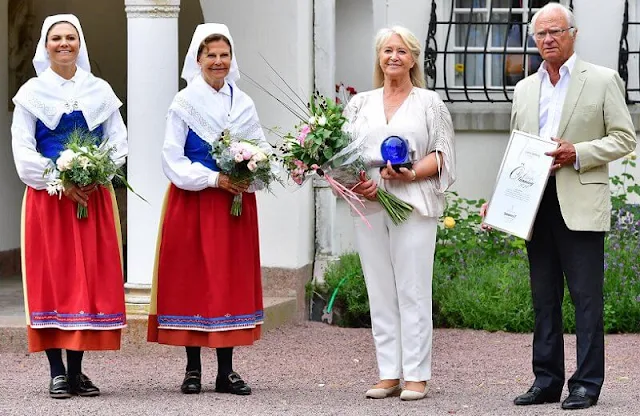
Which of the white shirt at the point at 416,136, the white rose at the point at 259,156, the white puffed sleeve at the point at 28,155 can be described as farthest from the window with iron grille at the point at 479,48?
the white puffed sleeve at the point at 28,155

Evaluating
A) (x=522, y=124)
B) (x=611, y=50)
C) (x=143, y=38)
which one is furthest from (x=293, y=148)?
(x=611, y=50)

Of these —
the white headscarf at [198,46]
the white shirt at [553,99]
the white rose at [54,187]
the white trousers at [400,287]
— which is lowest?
the white trousers at [400,287]

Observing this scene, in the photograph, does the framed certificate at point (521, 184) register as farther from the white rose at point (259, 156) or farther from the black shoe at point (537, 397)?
the white rose at point (259, 156)

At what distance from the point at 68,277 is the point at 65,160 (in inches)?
25.8

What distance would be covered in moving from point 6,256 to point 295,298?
9.13 feet

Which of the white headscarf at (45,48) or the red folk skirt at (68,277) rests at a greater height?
the white headscarf at (45,48)

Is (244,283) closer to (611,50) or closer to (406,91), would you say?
(406,91)

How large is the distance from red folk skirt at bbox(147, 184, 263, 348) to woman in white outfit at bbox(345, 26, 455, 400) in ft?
2.17

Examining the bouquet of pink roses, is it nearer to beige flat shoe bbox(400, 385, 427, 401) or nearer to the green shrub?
beige flat shoe bbox(400, 385, 427, 401)

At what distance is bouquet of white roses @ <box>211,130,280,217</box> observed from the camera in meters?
7.53

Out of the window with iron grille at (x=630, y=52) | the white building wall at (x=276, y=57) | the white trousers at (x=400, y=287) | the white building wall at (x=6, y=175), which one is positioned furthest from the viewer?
the white building wall at (x=6, y=175)

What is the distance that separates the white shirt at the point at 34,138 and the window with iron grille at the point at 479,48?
460cm

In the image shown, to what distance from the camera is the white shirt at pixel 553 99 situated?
7.26 meters

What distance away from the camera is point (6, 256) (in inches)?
480
